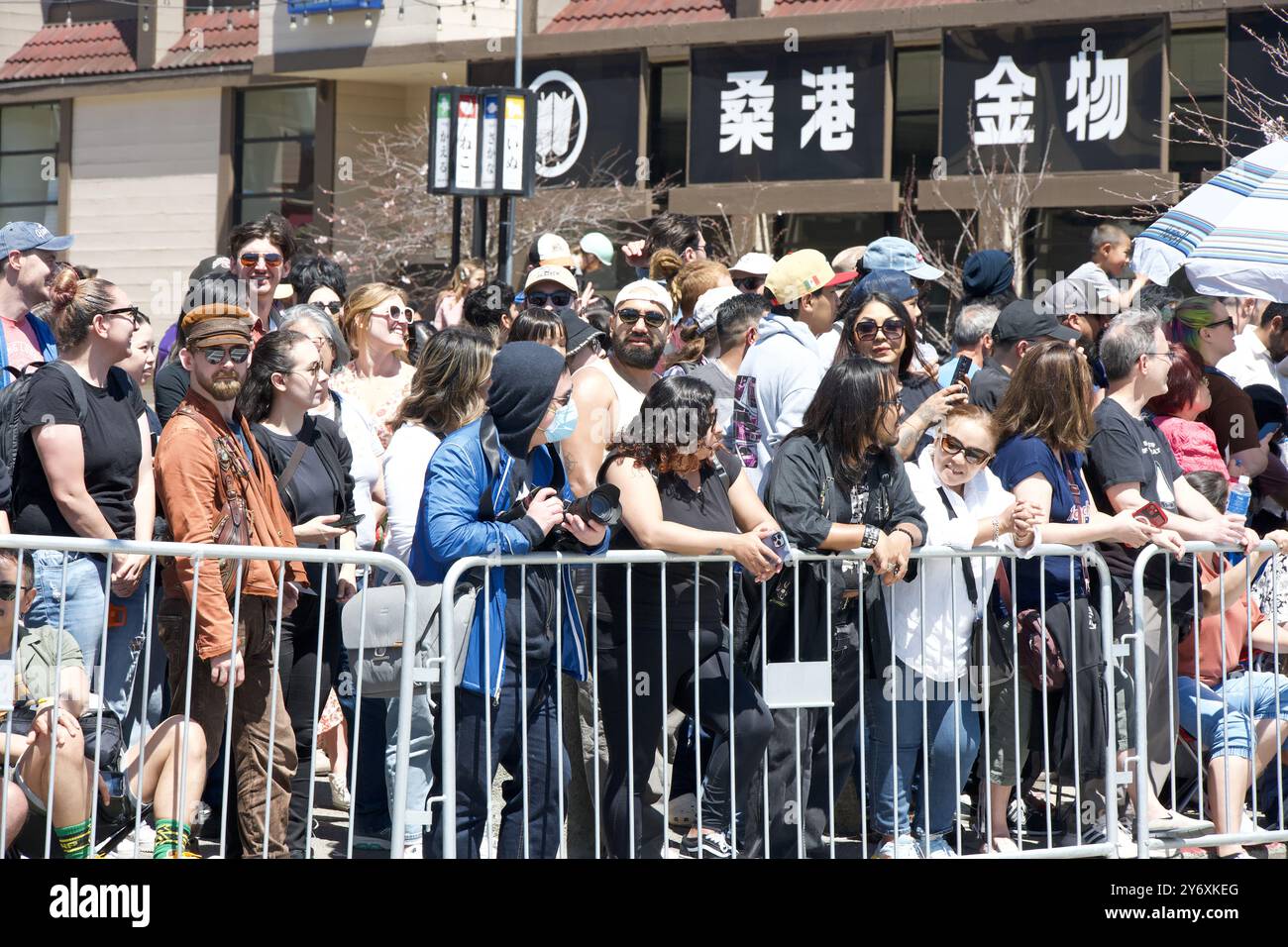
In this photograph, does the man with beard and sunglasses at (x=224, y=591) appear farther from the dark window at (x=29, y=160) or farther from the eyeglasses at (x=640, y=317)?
the dark window at (x=29, y=160)

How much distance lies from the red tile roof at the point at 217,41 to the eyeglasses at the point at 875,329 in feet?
61.9

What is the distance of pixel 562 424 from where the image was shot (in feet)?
17.8

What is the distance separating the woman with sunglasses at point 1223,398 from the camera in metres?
7.76

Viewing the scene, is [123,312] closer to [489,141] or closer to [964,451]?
[964,451]

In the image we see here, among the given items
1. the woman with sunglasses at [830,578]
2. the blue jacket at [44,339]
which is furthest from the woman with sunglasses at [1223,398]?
the blue jacket at [44,339]

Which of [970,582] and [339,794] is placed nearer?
[970,582]

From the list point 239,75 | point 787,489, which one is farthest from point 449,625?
→ point 239,75

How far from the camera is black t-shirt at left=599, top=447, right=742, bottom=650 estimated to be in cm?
554

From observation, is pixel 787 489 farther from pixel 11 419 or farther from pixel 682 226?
pixel 682 226

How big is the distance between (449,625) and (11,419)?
1825 millimetres

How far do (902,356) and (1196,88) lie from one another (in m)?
11.8

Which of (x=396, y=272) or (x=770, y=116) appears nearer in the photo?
(x=770, y=116)

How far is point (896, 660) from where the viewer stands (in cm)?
580

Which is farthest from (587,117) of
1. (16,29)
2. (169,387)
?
(169,387)
